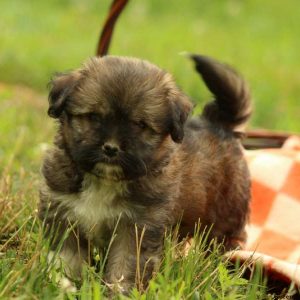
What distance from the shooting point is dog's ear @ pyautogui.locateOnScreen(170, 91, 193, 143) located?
3.63 meters

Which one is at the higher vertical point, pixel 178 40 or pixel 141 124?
pixel 141 124

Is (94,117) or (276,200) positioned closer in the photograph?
(94,117)

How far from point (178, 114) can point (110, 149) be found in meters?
0.50

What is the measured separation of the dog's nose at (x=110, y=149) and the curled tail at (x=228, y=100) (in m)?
1.40

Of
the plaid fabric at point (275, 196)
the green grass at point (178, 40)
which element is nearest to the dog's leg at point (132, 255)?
the plaid fabric at point (275, 196)

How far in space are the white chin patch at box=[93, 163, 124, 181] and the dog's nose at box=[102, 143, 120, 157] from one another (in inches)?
3.2

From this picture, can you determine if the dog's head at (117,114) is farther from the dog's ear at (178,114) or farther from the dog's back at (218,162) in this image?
the dog's back at (218,162)

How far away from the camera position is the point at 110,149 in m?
3.29

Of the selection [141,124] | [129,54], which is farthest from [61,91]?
[129,54]

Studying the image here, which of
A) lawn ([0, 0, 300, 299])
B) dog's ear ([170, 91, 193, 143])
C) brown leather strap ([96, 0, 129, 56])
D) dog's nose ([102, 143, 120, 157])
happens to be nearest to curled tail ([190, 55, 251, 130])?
brown leather strap ([96, 0, 129, 56])

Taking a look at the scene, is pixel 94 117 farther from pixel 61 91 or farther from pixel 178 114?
pixel 178 114

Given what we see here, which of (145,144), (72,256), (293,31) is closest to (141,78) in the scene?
(145,144)

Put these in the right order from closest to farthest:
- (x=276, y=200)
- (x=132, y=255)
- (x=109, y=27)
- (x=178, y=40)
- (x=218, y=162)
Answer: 1. (x=132, y=255)
2. (x=218, y=162)
3. (x=109, y=27)
4. (x=276, y=200)
5. (x=178, y=40)

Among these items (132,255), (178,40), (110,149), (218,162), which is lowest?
(178,40)
